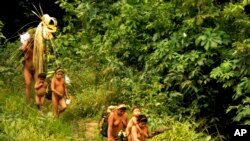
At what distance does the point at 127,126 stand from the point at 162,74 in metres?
2.83

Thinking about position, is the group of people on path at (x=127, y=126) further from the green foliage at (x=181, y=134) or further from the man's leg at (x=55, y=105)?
the man's leg at (x=55, y=105)

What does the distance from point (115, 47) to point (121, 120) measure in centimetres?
356

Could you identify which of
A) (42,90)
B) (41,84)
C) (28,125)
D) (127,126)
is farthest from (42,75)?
(127,126)

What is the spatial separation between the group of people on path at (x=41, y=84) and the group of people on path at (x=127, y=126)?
1.48 metres

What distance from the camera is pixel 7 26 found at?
44.7ft

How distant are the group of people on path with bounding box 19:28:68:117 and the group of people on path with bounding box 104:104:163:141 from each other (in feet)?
4.86

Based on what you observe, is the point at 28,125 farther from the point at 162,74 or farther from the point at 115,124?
the point at 162,74

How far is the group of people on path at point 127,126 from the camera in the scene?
21.4ft

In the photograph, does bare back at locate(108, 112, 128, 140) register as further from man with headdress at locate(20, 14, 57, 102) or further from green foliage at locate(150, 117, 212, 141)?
man with headdress at locate(20, 14, 57, 102)

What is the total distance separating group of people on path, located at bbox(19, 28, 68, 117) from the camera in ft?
27.0

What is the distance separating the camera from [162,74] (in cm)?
934

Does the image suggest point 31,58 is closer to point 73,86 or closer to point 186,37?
point 73,86

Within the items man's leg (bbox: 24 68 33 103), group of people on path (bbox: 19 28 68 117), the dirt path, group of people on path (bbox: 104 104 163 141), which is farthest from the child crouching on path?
group of people on path (bbox: 104 104 163 141)

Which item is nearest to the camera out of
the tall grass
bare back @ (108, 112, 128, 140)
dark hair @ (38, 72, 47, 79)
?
bare back @ (108, 112, 128, 140)
